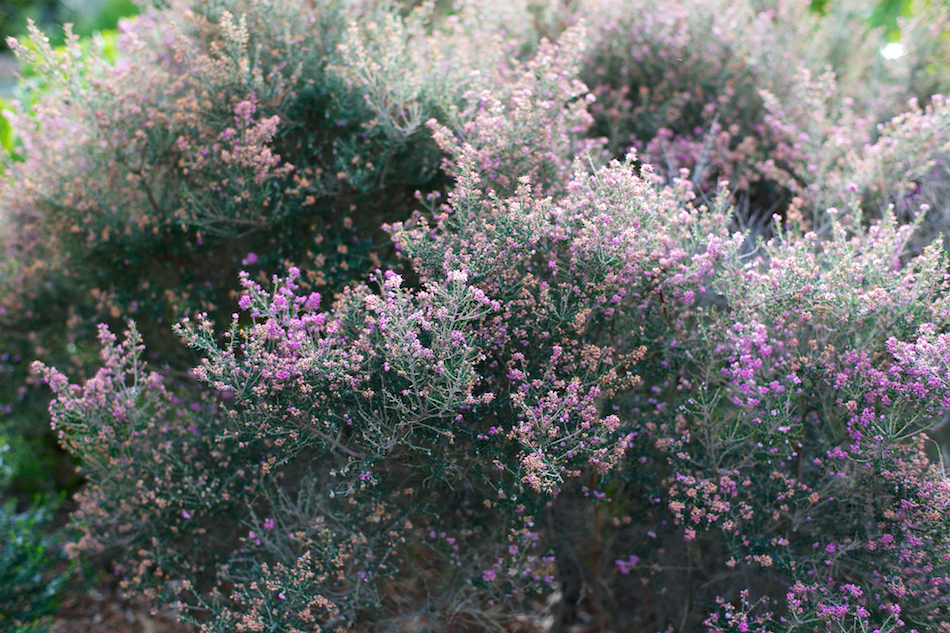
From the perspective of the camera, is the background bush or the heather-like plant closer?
the background bush

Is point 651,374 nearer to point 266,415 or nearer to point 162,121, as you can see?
point 266,415

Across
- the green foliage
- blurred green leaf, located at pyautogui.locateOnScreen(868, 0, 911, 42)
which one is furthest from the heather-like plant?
the green foliage

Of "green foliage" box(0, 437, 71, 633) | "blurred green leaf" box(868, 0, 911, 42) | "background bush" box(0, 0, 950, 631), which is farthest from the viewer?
"blurred green leaf" box(868, 0, 911, 42)

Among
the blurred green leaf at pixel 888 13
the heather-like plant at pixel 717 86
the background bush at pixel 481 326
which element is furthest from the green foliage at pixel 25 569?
the blurred green leaf at pixel 888 13

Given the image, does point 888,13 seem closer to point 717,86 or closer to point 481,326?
point 717,86

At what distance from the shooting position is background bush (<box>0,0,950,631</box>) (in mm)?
3119

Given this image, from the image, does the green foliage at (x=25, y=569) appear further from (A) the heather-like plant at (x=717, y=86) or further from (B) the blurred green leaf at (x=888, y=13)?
(B) the blurred green leaf at (x=888, y=13)

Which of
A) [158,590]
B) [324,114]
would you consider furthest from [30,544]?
[324,114]

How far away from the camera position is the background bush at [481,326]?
3119 millimetres

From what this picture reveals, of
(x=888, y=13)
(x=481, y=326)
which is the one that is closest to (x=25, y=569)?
(x=481, y=326)

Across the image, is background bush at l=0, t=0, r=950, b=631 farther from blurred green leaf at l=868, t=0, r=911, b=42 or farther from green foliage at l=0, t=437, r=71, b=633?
blurred green leaf at l=868, t=0, r=911, b=42

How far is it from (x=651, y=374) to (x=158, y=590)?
129 inches

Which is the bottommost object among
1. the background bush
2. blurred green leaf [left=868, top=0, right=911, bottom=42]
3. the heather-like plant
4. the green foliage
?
the green foliage

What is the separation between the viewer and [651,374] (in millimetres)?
3734
